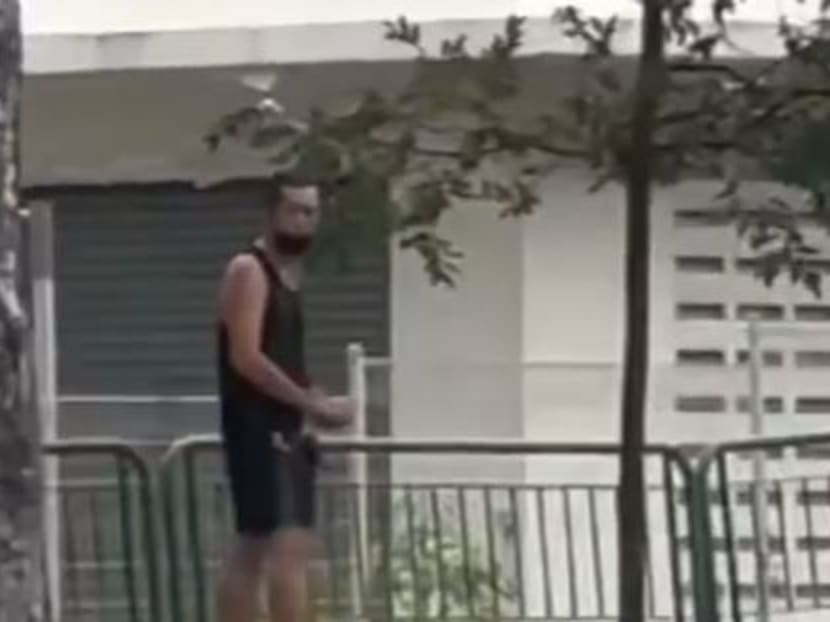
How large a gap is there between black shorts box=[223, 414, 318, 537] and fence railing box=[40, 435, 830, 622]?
56cm

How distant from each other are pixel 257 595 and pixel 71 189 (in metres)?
6.33

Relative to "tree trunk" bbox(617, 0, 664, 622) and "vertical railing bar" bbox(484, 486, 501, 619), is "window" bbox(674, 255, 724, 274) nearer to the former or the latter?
"vertical railing bar" bbox(484, 486, 501, 619)

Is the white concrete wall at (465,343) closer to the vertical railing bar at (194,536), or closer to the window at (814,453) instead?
the window at (814,453)

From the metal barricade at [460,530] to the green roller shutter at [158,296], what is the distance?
319cm

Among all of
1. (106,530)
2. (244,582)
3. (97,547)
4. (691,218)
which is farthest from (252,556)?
(691,218)

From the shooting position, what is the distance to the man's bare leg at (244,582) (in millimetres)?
9945

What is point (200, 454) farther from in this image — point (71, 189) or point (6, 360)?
point (6, 360)

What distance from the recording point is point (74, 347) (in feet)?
52.4

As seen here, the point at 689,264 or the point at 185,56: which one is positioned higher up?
the point at 185,56

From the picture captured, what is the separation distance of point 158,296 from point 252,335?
628 centimetres

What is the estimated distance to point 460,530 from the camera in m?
12.1

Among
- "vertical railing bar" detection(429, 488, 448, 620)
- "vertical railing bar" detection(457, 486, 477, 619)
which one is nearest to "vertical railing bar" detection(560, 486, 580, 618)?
"vertical railing bar" detection(457, 486, 477, 619)

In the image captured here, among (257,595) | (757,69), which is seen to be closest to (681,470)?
(257,595)

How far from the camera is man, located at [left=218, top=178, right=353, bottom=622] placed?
32.2 feet
